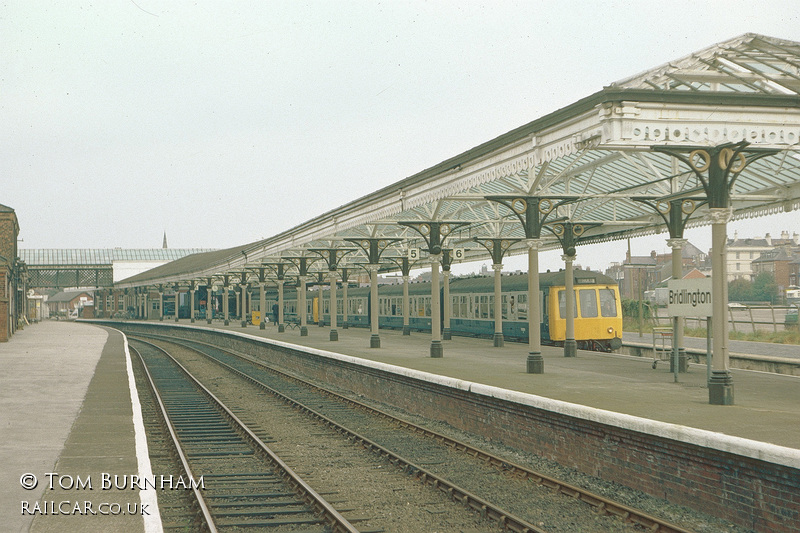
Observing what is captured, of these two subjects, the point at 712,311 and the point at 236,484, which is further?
the point at 712,311

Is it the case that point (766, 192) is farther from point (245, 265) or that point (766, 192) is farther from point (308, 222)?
point (245, 265)

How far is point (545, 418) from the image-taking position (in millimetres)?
10867

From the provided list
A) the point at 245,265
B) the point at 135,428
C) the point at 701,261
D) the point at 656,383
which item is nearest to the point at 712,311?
Result: the point at 656,383

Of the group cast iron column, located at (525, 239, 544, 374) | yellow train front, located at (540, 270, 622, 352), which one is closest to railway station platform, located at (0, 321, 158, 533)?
cast iron column, located at (525, 239, 544, 374)

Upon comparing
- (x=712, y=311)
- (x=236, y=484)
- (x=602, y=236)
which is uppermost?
(x=602, y=236)

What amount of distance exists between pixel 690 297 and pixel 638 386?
205 cm

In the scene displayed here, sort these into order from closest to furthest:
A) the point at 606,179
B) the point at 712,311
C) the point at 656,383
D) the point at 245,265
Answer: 1. the point at 712,311
2. the point at 656,383
3. the point at 606,179
4. the point at 245,265

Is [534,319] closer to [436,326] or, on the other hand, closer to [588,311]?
[436,326]

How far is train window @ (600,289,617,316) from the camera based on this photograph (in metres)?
25.7

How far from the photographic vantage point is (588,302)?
25516 millimetres

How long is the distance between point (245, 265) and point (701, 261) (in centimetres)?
7432

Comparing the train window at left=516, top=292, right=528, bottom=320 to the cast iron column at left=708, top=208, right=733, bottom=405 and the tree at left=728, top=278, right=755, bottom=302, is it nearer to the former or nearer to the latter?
the cast iron column at left=708, top=208, right=733, bottom=405

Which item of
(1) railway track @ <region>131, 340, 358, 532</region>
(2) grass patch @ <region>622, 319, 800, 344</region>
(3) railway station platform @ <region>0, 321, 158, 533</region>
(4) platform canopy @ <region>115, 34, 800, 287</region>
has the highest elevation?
(4) platform canopy @ <region>115, 34, 800, 287</region>

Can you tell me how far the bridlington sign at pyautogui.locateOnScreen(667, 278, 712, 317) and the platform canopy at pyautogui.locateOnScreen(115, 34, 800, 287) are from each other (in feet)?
4.25
